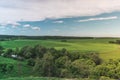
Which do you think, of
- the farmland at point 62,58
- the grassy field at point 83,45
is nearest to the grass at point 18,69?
the farmland at point 62,58

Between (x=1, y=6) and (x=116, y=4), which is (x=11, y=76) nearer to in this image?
(x=1, y=6)

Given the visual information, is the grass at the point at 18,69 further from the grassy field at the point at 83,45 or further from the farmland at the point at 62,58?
the grassy field at the point at 83,45

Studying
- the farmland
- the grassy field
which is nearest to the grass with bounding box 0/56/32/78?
the farmland

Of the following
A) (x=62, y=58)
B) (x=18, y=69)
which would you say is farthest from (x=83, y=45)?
(x=18, y=69)

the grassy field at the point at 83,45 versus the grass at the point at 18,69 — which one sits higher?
the grassy field at the point at 83,45

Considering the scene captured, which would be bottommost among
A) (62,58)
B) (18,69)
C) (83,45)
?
(18,69)

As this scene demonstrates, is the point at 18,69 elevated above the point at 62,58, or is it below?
below

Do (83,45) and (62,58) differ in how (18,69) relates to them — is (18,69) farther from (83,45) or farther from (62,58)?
(83,45)

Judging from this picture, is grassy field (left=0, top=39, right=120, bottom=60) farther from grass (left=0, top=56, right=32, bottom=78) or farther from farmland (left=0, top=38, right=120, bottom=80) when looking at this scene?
grass (left=0, top=56, right=32, bottom=78)
